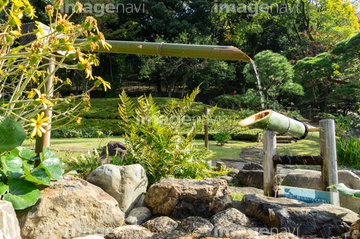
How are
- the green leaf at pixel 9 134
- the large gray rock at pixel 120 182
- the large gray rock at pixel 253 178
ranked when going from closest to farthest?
the green leaf at pixel 9 134 → the large gray rock at pixel 120 182 → the large gray rock at pixel 253 178

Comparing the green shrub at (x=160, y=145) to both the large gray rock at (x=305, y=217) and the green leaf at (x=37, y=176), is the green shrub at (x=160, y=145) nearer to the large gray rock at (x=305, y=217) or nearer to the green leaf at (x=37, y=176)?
the large gray rock at (x=305, y=217)

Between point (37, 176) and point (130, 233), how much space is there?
84 centimetres

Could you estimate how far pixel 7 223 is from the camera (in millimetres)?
1550

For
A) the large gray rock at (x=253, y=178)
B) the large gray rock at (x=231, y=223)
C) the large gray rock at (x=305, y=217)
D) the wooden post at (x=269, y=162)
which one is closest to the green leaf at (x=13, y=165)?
the large gray rock at (x=231, y=223)

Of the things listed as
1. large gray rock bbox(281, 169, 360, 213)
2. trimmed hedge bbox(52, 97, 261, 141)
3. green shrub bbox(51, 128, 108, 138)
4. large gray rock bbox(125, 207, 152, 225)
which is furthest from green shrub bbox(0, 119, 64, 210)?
green shrub bbox(51, 128, 108, 138)

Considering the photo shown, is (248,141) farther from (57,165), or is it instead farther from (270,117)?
(57,165)

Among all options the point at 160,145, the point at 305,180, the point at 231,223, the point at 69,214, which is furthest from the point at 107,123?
the point at 231,223

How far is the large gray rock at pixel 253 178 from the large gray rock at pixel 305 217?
1542 millimetres

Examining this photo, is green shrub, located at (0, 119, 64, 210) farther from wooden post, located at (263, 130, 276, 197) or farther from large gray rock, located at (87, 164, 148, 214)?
wooden post, located at (263, 130, 276, 197)

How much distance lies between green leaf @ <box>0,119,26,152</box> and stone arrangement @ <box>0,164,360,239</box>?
387mm

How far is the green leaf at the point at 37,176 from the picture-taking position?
73.1 inches

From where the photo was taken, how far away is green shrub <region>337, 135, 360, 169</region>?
240 inches

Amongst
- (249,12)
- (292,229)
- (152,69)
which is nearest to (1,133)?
(292,229)

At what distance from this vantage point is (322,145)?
109 inches
